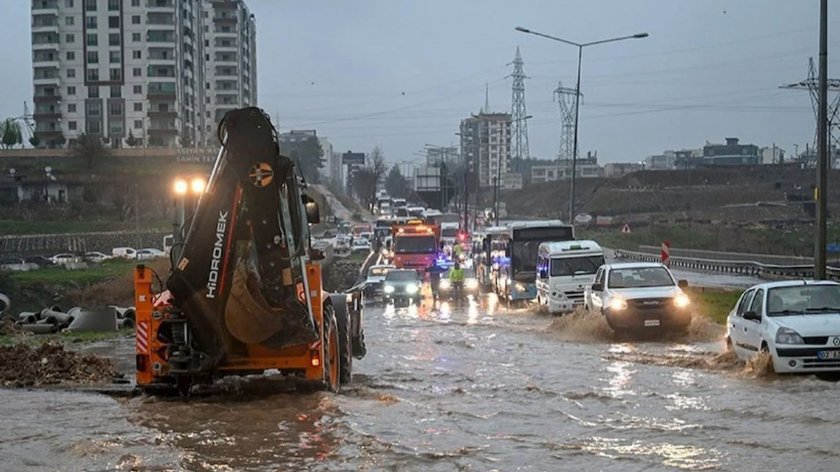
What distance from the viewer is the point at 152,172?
103 m

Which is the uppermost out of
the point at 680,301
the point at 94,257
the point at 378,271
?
the point at 680,301

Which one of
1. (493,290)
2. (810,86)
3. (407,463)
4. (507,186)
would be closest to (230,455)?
(407,463)

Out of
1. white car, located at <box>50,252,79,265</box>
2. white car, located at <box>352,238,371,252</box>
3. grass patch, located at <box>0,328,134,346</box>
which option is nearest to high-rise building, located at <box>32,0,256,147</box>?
white car, located at <box>352,238,371,252</box>

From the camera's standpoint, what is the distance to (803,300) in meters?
17.5

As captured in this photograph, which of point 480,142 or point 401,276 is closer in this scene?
point 401,276

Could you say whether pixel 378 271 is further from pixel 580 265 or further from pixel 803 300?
pixel 803 300

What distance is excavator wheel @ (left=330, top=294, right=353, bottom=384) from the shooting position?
17328 mm

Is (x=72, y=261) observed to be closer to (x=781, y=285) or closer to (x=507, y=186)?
(x=781, y=285)

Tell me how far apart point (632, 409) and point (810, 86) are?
4260 centimetres

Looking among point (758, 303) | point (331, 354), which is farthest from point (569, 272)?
point (331, 354)

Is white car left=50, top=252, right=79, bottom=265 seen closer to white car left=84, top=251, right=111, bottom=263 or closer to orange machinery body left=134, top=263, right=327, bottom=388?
white car left=84, top=251, right=111, bottom=263

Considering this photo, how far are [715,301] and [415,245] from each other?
1007 inches

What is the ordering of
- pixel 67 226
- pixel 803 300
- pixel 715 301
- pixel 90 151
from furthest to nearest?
pixel 90 151
pixel 67 226
pixel 715 301
pixel 803 300

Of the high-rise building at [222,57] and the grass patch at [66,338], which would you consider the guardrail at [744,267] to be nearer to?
the grass patch at [66,338]
